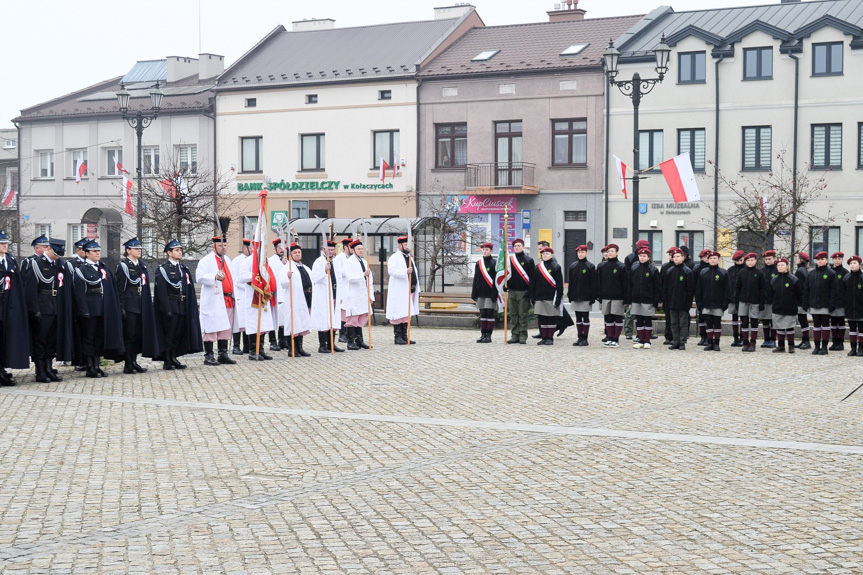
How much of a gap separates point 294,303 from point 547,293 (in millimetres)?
4737

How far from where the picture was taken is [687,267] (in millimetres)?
20594

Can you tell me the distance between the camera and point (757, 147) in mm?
39688

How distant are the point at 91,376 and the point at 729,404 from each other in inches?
340

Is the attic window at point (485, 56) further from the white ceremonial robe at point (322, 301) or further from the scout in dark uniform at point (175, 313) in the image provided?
the scout in dark uniform at point (175, 313)

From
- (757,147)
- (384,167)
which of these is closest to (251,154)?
(384,167)

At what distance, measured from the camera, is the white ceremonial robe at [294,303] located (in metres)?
19.1

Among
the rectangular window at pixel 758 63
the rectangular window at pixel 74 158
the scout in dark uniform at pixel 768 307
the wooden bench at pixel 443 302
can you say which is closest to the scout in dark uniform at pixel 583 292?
the scout in dark uniform at pixel 768 307

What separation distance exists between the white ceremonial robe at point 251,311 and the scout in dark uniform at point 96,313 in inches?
104

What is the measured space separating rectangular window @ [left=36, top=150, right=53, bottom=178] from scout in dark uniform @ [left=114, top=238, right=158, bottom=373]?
39.8 m

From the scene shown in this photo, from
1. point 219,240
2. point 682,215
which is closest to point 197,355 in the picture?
point 219,240

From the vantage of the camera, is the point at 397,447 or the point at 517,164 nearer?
the point at 397,447

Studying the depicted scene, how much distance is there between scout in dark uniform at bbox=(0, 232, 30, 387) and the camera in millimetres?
14938

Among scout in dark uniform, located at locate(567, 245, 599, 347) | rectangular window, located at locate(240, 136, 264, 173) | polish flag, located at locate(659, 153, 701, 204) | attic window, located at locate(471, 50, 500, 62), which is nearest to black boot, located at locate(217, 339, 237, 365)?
scout in dark uniform, located at locate(567, 245, 599, 347)

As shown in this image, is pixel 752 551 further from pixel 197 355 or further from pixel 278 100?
pixel 278 100
